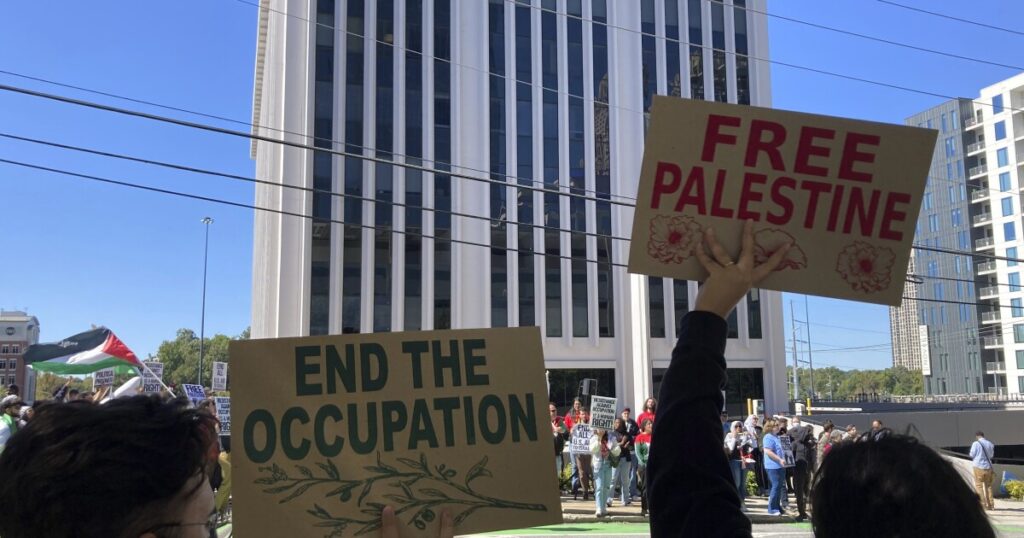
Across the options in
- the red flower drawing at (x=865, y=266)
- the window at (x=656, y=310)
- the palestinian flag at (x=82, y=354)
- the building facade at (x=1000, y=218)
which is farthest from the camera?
the building facade at (x=1000, y=218)

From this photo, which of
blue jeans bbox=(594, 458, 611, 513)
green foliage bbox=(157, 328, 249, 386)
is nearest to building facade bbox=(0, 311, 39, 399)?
green foliage bbox=(157, 328, 249, 386)

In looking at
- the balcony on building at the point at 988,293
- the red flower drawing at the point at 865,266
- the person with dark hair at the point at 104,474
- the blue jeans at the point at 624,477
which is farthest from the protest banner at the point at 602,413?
the balcony on building at the point at 988,293

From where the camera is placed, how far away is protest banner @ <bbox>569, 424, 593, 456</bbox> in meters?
17.6

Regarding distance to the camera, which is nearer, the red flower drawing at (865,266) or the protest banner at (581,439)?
the red flower drawing at (865,266)

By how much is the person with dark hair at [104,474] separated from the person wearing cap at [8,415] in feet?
30.5

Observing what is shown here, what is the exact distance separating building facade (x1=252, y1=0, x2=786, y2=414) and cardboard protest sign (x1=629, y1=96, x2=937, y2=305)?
103 feet

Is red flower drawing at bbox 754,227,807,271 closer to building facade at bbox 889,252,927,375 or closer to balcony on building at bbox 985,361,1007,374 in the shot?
balcony on building at bbox 985,361,1007,374

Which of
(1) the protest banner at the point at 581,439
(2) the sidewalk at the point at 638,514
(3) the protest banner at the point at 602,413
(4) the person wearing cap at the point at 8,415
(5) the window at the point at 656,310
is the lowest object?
(2) the sidewalk at the point at 638,514

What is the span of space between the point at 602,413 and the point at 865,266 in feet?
48.4

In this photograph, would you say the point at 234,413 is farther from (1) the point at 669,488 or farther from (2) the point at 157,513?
(1) the point at 669,488

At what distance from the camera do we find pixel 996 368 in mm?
85312

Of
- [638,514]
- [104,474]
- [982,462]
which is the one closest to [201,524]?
[104,474]

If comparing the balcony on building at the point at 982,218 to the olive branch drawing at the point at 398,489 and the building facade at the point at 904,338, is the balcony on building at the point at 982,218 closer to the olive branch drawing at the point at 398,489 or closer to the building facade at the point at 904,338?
the olive branch drawing at the point at 398,489

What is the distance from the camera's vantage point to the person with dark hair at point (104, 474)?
1418 mm
